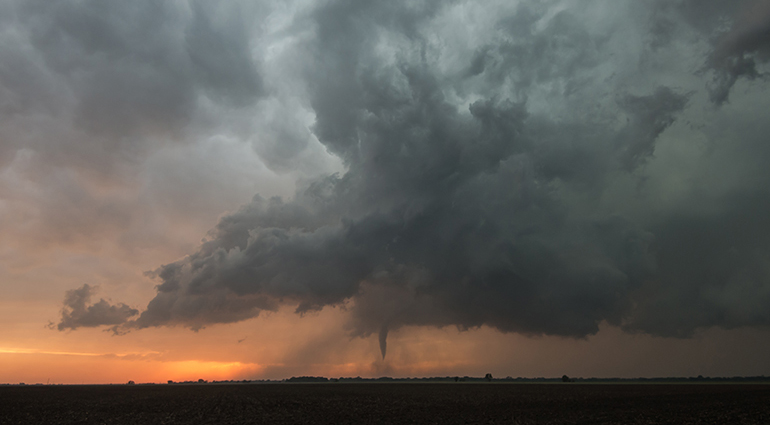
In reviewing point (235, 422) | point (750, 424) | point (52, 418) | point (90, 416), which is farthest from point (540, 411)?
point (52, 418)

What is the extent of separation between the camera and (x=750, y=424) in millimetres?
43438

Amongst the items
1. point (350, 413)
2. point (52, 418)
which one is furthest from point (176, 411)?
point (350, 413)

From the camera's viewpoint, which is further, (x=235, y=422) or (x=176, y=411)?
(x=176, y=411)

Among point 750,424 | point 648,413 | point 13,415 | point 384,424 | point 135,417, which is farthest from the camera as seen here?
point 13,415

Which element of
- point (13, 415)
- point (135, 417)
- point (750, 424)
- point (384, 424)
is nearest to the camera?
point (750, 424)

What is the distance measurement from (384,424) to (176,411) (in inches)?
1424

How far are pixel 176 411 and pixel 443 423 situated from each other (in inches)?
1639

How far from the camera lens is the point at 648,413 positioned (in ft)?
182

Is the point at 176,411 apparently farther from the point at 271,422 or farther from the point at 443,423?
the point at 443,423

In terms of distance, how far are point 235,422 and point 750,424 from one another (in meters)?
53.8

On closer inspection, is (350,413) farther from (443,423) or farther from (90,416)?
(90,416)

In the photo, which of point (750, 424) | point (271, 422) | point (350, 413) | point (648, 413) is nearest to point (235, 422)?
point (271, 422)

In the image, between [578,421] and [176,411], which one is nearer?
[578,421]

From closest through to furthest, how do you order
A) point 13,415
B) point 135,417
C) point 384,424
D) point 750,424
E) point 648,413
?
point 750,424, point 384,424, point 648,413, point 135,417, point 13,415
